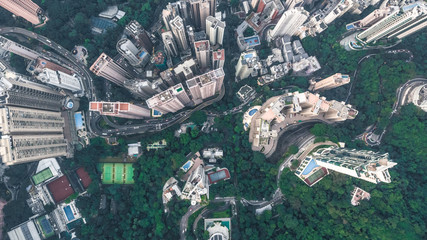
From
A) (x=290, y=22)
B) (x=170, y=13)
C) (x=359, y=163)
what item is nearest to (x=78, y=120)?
(x=170, y=13)

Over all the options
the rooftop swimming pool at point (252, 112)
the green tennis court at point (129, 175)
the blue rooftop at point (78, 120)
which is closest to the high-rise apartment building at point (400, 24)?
the rooftop swimming pool at point (252, 112)

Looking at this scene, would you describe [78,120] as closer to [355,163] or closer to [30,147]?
[30,147]

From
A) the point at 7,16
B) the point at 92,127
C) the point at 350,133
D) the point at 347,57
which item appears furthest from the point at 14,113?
the point at 347,57

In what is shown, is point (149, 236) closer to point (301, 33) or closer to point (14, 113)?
point (14, 113)

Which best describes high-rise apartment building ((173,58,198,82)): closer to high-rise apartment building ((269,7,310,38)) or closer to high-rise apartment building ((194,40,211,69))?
high-rise apartment building ((194,40,211,69))

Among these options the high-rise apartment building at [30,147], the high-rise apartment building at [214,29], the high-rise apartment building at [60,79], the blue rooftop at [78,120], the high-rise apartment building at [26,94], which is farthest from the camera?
the blue rooftop at [78,120]

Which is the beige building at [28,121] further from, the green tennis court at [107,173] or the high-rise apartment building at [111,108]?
the green tennis court at [107,173]
